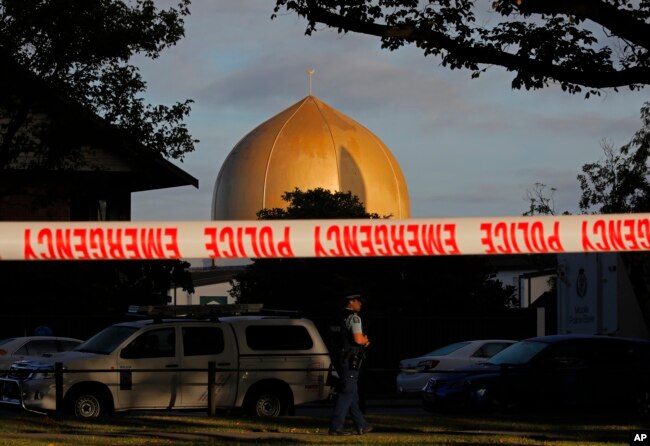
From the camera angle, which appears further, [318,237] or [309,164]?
[309,164]

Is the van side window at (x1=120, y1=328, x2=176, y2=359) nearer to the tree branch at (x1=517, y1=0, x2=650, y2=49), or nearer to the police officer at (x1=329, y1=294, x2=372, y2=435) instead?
the police officer at (x1=329, y1=294, x2=372, y2=435)

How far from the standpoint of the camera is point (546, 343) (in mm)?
22453

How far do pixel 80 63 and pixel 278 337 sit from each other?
7.21 meters

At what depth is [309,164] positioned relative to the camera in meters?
92.5

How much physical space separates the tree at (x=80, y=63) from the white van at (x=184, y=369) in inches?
229

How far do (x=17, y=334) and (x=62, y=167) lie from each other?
9903 millimetres

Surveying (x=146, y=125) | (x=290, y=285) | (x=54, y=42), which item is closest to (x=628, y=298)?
(x=146, y=125)

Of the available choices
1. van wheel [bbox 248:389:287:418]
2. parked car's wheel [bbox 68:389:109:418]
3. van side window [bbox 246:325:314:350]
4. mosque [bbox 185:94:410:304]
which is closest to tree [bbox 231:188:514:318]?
van side window [bbox 246:325:314:350]

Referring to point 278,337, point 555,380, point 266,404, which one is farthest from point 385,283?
point 266,404

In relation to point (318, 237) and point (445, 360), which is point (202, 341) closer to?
point (445, 360)

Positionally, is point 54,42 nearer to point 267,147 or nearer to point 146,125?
point 146,125

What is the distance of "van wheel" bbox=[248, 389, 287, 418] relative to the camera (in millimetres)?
21078

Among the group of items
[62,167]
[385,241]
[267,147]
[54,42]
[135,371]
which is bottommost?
[135,371]

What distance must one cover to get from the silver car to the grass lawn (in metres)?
8.71
